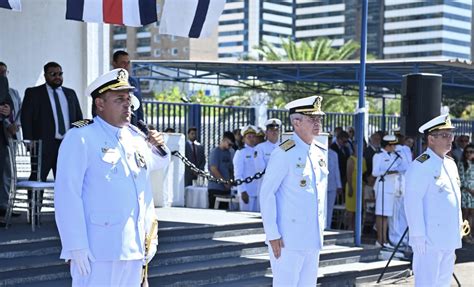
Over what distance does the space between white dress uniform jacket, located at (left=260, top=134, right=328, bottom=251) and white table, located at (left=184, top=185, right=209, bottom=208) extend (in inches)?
295

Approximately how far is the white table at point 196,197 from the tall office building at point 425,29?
13791cm

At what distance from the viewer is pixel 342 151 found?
15.5 meters

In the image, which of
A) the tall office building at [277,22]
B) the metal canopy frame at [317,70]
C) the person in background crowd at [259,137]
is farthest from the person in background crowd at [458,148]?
the tall office building at [277,22]

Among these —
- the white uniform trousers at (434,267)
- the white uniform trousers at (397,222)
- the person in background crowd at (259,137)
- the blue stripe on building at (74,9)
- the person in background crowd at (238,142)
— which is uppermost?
the blue stripe on building at (74,9)

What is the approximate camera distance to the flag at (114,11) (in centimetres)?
940

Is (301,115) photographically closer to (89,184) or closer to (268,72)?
(89,184)

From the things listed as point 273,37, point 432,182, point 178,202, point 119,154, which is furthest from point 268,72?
point 273,37

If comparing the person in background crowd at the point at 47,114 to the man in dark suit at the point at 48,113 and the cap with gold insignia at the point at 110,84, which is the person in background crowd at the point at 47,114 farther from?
the cap with gold insignia at the point at 110,84

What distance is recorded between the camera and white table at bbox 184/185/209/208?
1412cm

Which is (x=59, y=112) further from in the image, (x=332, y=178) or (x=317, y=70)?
(x=317, y=70)

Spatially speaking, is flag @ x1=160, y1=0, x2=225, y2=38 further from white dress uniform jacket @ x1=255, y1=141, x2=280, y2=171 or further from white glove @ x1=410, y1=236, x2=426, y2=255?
white glove @ x1=410, y1=236, x2=426, y2=255

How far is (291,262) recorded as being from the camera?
6641mm

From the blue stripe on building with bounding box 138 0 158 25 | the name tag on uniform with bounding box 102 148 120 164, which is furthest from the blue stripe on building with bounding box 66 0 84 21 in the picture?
the name tag on uniform with bounding box 102 148 120 164

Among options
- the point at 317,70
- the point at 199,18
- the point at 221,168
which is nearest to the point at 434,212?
the point at 199,18
